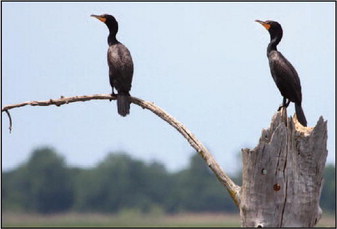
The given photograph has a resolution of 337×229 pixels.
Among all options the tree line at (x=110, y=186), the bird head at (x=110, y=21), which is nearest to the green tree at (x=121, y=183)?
the tree line at (x=110, y=186)

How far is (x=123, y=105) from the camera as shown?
8.07m

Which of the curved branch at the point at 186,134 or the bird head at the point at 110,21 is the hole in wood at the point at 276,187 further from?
the bird head at the point at 110,21

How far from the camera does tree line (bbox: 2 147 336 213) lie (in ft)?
222

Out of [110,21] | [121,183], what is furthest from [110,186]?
[110,21]

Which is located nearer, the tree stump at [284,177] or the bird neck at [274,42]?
the tree stump at [284,177]

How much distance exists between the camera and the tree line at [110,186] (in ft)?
222

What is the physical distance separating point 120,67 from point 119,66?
36 millimetres

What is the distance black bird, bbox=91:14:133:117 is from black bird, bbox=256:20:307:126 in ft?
4.70

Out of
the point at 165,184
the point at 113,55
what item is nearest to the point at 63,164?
the point at 165,184

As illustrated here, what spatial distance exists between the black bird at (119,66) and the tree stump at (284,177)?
116 inches

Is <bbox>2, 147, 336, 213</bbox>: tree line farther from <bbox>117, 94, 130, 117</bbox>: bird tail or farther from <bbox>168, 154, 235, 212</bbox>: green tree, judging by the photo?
<bbox>117, 94, 130, 117</bbox>: bird tail

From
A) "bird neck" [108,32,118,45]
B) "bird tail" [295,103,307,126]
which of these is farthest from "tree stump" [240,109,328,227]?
"bird neck" [108,32,118,45]

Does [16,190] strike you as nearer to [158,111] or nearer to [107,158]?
[107,158]

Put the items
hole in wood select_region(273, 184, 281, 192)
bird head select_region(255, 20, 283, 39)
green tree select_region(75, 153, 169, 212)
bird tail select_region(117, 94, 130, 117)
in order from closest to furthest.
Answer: hole in wood select_region(273, 184, 281, 192) → bird head select_region(255, 20, 283, 39) → bird tail select_region(117, 94, 130, 117) → green tree select_region(75, 153, 169, 212)
